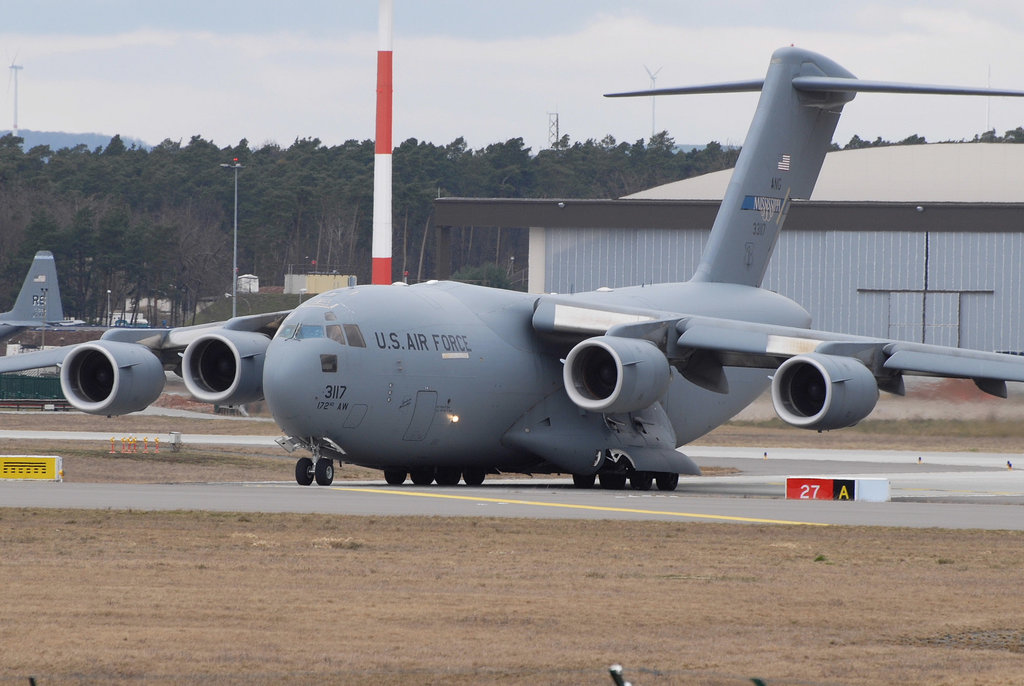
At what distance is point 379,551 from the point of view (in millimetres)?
16109

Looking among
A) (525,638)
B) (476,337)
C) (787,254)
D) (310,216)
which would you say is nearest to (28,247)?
(310,216)

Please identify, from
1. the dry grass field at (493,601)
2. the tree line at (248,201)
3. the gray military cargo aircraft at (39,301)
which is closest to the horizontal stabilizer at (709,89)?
the dry grass field at (493,601)

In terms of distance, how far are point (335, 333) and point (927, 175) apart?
1710 inches

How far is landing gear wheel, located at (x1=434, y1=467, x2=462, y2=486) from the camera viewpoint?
27703mm

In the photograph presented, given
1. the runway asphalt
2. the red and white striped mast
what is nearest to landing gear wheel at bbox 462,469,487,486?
the runway asphalt

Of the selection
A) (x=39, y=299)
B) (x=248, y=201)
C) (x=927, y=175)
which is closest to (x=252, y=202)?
(x=248, y=201)

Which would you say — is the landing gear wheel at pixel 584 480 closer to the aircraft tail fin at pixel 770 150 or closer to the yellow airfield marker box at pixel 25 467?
the aircraft tail fin at pixel 770 150

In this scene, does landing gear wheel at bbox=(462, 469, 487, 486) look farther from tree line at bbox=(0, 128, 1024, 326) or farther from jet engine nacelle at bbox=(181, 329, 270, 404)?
tree line at bbox=(0, 128, 1024, 326)

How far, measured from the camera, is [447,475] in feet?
91.0

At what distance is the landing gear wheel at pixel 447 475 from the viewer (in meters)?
27.7

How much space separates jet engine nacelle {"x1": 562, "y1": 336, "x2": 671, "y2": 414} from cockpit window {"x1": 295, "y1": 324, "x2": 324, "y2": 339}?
4.02 metres

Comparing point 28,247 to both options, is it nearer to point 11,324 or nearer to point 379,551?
point 11,324

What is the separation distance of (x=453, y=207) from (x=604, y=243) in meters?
6.62

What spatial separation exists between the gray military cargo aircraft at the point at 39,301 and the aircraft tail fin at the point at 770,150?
129ft
